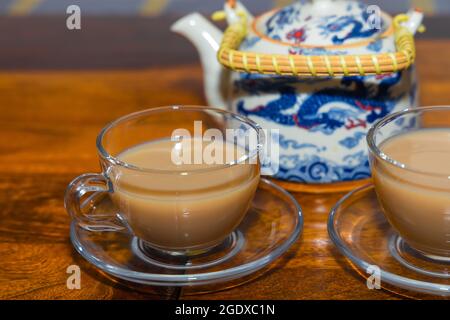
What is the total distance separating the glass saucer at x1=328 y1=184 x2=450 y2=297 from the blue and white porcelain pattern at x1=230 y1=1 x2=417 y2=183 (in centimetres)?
6

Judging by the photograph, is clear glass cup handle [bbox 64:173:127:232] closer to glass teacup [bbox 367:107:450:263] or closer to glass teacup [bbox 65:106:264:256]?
glass teacup [bbox 65:106:264:256]

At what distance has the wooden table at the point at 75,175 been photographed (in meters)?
0.72

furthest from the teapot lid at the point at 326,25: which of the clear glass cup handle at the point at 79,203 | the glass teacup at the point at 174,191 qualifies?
the clear glass cup handle at the point at 79,203

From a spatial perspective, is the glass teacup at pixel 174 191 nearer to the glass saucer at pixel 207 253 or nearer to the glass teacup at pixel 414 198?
the glass saucer at pixel 207 253

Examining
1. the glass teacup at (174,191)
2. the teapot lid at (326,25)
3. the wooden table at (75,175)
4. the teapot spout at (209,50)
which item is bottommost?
the wooden table at (75,175)

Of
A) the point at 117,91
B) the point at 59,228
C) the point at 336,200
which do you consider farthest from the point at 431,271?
the point at 117,91

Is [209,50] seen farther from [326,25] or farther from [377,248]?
[377,248]

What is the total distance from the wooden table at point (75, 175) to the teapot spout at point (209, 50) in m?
0.15

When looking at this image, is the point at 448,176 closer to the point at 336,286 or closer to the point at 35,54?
Answer: the point at 336,286

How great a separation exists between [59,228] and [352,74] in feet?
1.18

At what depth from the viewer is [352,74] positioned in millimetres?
828

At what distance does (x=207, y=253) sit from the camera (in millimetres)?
767

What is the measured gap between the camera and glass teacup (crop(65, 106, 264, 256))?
0.72 meters

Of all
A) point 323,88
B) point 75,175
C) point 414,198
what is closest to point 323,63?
point 323,88
